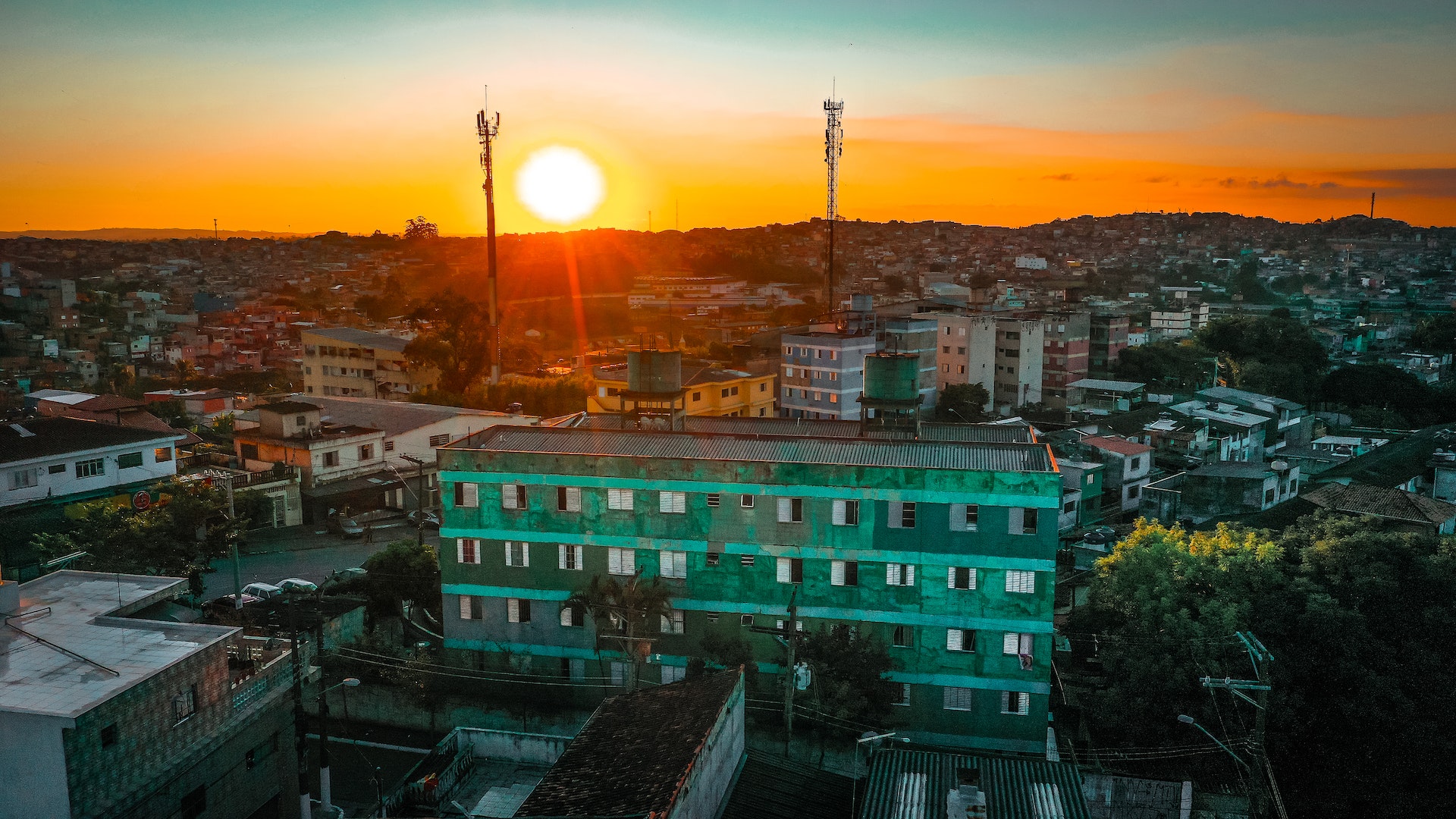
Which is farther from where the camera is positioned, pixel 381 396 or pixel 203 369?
pixel 203 369

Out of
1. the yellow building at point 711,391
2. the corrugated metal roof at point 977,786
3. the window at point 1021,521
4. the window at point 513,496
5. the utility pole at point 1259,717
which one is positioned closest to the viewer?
the corrugated metal roof at point 977,786

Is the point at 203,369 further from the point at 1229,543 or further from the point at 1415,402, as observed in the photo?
the point at 1415,402

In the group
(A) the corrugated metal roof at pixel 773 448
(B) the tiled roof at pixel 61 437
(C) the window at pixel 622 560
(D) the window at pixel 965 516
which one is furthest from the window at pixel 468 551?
(B) the tiled roof at pixel 61 437

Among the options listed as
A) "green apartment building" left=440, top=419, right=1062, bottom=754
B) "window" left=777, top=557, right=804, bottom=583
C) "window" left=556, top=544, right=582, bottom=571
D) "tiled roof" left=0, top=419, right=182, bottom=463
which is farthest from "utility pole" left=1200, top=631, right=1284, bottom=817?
"tiled roof" left=0, top=419, right=182, bottom=463

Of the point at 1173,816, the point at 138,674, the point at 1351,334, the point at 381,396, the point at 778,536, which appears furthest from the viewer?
the point at 1351,334

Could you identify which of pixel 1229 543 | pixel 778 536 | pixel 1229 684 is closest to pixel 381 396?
pixel 778 536

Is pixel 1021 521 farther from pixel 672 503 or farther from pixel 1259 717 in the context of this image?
pixel 672 503

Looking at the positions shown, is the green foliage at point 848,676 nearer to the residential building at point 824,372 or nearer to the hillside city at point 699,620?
the hillside city at point 699,620
